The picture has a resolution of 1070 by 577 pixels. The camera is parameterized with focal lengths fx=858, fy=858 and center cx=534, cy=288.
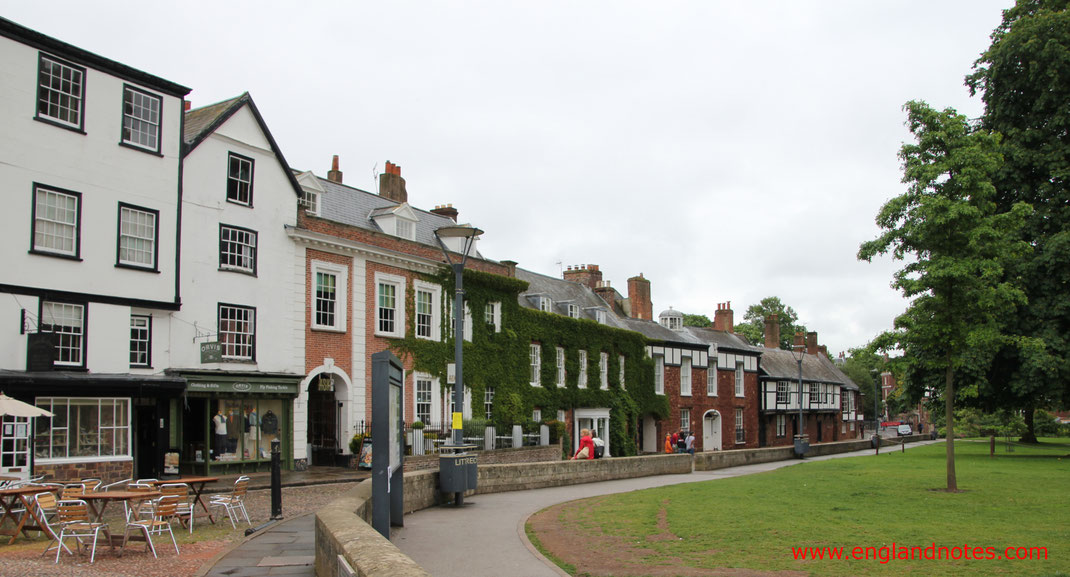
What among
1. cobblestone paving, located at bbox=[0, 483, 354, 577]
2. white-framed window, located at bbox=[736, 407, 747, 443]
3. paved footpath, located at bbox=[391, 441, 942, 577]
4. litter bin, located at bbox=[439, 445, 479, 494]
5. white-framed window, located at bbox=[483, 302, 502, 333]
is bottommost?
white-framed window, located at bbox=[736, 407, 747, 443]

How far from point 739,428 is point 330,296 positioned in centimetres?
3581

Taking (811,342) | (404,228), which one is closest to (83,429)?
(404,228)

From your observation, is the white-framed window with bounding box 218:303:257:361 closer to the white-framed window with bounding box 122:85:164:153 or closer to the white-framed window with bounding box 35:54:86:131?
the white-framed window with bounding box 122:85:164:153

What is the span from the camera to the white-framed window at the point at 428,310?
1190 inches

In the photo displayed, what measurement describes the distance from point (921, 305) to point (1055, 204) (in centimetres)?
1686

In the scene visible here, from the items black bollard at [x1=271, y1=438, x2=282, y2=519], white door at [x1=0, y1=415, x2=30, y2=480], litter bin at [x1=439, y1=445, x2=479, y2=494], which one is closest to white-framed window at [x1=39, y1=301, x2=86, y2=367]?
white door at [x1=0, y1=415, x2=30, y2=480]

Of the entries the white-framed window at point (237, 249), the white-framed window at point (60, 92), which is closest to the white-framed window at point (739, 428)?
the white-framed window at point (237, 249)

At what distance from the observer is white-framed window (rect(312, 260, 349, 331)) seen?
26.6 m

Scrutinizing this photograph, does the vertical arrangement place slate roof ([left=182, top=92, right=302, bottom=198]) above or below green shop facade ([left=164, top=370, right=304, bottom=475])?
above

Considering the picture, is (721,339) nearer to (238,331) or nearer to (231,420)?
(238,331)

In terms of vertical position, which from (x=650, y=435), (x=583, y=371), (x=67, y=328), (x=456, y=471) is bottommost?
(x=650, y=435)

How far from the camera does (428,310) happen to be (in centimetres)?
3075

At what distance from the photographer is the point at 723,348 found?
5397 centimetres

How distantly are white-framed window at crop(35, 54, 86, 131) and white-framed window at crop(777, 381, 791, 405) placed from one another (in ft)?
163
